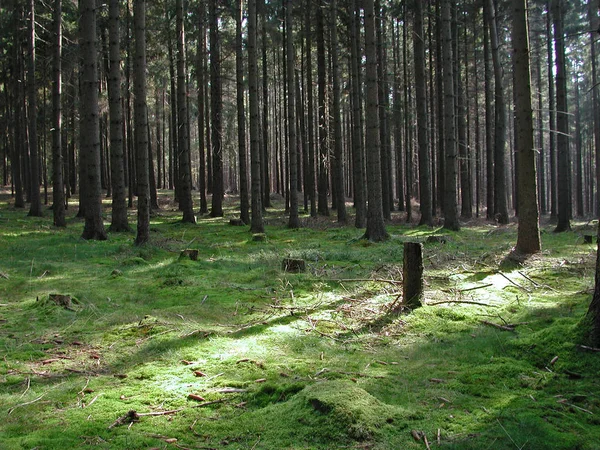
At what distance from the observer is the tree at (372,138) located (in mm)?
13758

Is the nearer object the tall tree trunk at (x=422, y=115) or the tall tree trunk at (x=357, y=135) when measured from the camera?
the tall tree trunk at (x=357, y=135)

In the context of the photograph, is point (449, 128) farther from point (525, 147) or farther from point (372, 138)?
point (525, 147)

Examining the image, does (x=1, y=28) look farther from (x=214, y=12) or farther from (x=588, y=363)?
(x=588, y=363)

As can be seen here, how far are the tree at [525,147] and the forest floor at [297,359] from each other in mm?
642

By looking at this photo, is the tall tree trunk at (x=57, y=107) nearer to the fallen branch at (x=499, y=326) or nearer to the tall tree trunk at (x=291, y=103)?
the tall tree trunk at (x=291, y=103)

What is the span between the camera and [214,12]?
22781mm

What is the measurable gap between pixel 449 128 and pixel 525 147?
7087 mm

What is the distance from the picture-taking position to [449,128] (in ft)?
56.5

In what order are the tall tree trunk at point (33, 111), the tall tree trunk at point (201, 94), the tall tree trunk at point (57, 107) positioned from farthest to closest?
1. the tall tree trunk at point (201, 94)
2. the tall tree trunk at point (33, 111)
3. the tall tree trunk at point (57, 107)

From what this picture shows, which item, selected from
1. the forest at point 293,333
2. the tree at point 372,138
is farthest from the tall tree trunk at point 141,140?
the tree at point 372,138

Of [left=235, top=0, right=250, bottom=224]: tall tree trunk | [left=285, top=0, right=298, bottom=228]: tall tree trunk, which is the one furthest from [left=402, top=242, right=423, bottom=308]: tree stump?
[left=235, top=0, right=250, bottom=224]: tall tree trunk

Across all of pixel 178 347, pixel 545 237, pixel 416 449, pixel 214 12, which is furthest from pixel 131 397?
pixel 214 12

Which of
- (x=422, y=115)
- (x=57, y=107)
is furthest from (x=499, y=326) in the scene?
(x=57, y=107)

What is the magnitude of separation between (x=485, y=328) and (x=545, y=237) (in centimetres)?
1153
